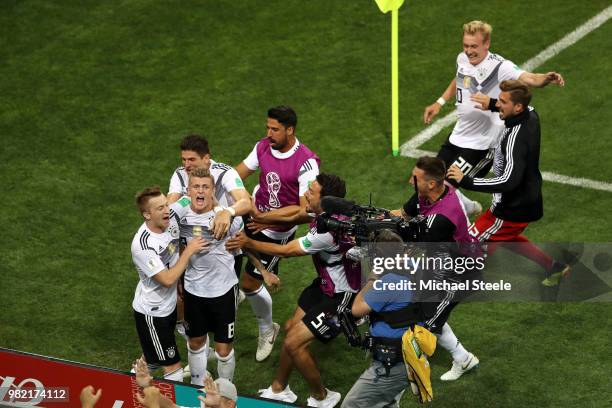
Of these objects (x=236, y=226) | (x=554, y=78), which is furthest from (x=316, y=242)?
(x=554, y=78)

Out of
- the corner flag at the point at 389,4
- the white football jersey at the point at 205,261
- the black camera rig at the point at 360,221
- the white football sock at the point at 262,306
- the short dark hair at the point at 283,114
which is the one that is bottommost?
the white football sock at the point at 262,306

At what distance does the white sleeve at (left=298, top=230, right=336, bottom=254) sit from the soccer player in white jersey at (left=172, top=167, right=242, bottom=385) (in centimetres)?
59

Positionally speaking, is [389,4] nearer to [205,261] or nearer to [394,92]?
[394,92]

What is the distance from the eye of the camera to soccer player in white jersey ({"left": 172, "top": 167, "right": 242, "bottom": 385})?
28.8 feet

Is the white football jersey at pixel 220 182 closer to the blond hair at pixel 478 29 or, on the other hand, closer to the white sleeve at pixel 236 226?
the white sleeve at pixel 236 226

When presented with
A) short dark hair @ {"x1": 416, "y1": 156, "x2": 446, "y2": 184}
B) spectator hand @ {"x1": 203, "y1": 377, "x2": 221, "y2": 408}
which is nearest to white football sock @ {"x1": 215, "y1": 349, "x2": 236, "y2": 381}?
spectator hand @ {"x1": 203, "y1": 377, "x2": 221, "y2": 408}

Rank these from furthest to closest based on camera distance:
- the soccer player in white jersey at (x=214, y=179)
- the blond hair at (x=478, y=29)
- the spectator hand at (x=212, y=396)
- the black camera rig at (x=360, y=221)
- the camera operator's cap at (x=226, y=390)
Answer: the blond hair at (x=478, y=29)
the soccer player in white jersey at (x=214, y=179)
the black camera rig at (x=360, y=221)
the camera operator's cap at (x=226, y=390)
the spectator hand at (x=212, y=396)

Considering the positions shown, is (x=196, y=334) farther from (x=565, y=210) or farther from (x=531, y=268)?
(x=565, y=210)

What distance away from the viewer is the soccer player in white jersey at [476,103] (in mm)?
10922

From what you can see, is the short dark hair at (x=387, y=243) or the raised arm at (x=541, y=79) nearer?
the short dark hair at (x=387, y=243)

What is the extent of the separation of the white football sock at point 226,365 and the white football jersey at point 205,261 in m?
0.57

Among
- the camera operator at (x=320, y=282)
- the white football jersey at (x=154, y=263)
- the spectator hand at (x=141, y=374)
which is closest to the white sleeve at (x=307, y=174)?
the camera operator at (x=320, y=282)

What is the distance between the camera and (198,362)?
9180 millimetres

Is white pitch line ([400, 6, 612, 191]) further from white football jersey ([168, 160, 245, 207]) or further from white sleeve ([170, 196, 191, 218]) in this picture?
white sleeve ([170, 196, 191, 218])
